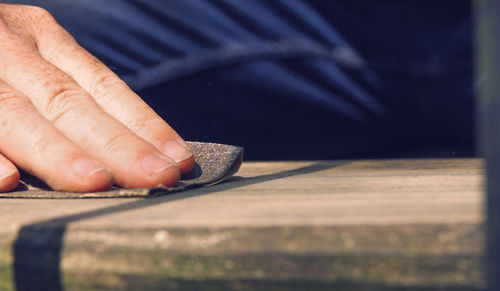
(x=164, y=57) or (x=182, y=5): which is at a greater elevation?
(x=182, y=5)

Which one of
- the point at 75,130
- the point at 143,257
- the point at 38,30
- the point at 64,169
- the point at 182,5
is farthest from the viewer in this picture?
Result: the point at 182,5

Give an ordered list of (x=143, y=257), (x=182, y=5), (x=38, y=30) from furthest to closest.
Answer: (x=182, y=5) → (x=38, y=30) → (x=143, y=257)

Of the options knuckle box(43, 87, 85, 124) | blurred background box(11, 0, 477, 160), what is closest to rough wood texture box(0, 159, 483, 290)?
knuckle box(43, 87, 85, 124)

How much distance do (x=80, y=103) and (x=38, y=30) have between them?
0.32 metres

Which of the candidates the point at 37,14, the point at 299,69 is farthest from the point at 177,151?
the point at 299,69

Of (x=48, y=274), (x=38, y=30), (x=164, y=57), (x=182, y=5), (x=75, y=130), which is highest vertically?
(x=182, y=5)

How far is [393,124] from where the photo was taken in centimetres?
307

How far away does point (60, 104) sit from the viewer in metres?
0.80

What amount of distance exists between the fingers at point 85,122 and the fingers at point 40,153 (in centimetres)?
3

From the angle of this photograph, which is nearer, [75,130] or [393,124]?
[75,130]

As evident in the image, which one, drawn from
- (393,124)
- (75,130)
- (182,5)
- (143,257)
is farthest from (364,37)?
(143,257)

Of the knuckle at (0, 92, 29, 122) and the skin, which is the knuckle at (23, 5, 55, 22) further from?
the knuckle at (0, 92, 29, 122)

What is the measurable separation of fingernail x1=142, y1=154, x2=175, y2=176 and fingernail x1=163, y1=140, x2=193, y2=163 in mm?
70

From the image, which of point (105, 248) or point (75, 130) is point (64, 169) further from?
point (105, 248)
